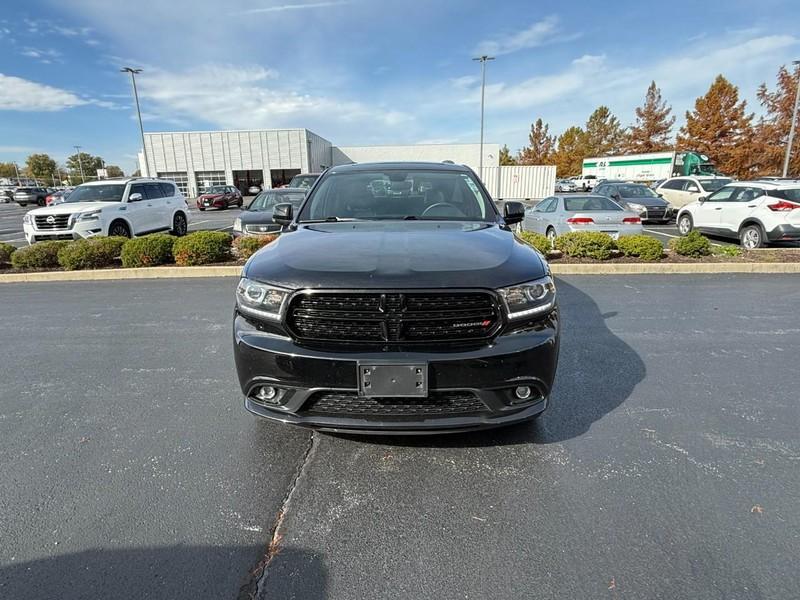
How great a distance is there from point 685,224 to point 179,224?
50.9 ft

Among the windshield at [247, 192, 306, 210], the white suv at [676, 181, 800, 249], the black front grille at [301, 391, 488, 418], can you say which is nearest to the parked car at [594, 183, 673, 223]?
the white suv at [676, 181, 800, 249]

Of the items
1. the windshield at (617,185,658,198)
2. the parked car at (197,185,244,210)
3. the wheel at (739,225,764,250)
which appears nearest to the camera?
the wheel at (739,225,764,250)

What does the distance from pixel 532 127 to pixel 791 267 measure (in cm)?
5556

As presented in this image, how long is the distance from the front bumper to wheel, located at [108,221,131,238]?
11199 mm

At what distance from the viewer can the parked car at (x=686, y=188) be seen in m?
17.2

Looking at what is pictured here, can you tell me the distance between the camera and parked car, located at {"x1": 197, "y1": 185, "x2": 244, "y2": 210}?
2820cm

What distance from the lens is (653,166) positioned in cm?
3484

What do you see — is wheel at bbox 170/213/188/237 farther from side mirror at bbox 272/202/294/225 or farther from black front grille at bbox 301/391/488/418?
black front grille at bbox 301/391/488/418

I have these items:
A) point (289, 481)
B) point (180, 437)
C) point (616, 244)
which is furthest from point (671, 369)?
point (616, 244)

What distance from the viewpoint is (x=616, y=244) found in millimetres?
8680

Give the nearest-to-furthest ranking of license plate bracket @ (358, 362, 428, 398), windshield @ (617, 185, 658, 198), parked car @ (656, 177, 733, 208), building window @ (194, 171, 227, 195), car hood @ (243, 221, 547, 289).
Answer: license plate bracket @ (358, 362, 428, 398) → car hood @ (243, 221, 547, 289) → windshield @ (617, 185, 658, 198) → parked car @ (656, 177, 733, 208) → building window @ (194, 171, 227, 195)

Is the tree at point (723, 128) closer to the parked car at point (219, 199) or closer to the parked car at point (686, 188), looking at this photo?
the parked car at point (686, 188)

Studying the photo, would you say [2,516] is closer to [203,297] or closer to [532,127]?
[203,297]

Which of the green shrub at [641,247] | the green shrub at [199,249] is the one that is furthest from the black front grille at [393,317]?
the green shrub at [641,247]
